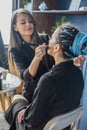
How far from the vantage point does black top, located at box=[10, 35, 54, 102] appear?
179cm

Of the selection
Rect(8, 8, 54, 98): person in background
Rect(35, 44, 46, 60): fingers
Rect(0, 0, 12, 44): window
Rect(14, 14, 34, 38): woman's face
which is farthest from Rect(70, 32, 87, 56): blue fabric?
Rect(0, 0, 12, 44): window

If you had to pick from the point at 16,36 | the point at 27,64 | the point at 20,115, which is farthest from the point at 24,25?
the point at 20,115

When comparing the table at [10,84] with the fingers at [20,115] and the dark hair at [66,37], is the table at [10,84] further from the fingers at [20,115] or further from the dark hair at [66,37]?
the dark hair at [66,37]

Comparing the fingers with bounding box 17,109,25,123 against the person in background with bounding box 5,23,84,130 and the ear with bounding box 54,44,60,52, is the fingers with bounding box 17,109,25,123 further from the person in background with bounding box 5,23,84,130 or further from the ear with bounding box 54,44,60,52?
the ear with bounding box 54,44,60,52

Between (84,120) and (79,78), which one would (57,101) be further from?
(84,120)

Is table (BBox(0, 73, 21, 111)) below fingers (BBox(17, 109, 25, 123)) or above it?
above

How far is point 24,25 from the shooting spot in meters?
1.97

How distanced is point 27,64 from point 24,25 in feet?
1.06

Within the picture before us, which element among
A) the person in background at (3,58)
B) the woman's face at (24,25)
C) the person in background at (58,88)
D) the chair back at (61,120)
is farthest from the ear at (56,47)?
A: the person in background at (3,58)

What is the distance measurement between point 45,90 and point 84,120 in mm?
1067

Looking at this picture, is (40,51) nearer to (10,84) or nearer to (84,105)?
(10,84)

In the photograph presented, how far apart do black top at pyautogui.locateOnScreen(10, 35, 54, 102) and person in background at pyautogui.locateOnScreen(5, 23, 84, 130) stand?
35 centimetres

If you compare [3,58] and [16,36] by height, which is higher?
[16,36]

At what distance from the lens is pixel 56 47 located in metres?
1.40
